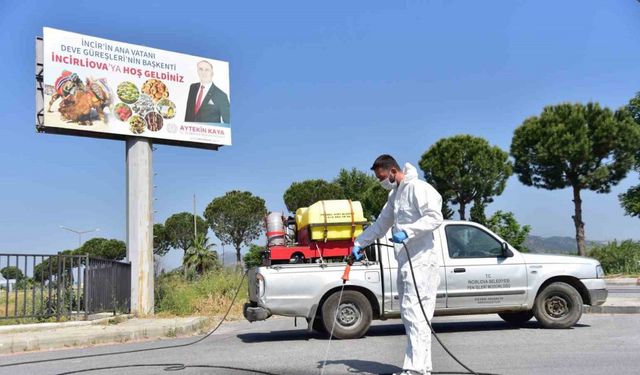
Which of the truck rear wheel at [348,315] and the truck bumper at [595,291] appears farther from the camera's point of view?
the truck bumper at [595,291]

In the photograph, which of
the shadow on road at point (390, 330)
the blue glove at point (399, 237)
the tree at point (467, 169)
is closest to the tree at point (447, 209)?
the tree at point (467, 169)

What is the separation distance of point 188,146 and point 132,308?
5256 mm

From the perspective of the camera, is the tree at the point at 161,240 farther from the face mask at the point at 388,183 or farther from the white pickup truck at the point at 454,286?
the face mask at the point at 388,183

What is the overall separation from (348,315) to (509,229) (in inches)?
906

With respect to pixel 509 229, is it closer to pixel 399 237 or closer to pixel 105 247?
pixel 399 237

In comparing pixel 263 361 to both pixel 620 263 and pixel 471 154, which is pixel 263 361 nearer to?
pixel 620 263

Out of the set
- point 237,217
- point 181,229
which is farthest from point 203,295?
point 181,229

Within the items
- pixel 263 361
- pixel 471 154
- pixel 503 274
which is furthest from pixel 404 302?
pixel 471 154

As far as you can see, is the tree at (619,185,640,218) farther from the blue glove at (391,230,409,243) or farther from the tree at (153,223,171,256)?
the tree at (153,223,171,256)

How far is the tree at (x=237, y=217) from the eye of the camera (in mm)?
55312

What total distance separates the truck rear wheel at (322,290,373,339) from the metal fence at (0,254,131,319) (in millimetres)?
5952

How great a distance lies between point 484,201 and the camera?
40062 millimetres

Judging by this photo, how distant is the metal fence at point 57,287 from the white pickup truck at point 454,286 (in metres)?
4.86

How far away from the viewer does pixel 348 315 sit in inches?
339
